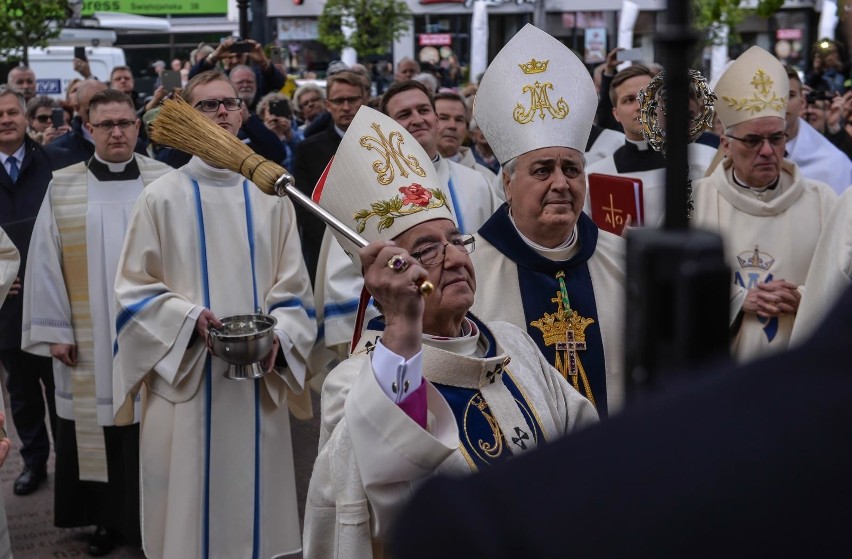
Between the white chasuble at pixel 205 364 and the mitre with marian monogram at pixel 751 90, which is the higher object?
the mitre with marian monogram at pixel 751 90

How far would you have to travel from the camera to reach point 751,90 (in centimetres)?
519

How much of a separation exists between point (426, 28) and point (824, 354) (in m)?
34.1

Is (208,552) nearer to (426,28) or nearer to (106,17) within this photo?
(106,17)

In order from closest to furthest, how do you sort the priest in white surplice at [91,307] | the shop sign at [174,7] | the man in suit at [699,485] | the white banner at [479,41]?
the man in suit at [699,485]
the priest in white surplice at [91,307]
the white banner at [479,41]
the shop sign at [174,7]

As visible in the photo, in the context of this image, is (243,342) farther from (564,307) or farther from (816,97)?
(816,97)

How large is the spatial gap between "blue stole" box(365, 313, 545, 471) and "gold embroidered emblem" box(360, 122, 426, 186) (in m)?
0.60

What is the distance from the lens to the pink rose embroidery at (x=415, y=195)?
10.7 feet

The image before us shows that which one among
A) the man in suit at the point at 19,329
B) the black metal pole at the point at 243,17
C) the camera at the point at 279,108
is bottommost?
the man in suit at the point at 19,329

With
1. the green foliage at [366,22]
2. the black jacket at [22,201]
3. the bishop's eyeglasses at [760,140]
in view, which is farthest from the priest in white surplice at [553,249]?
the green foliage at [366,22]

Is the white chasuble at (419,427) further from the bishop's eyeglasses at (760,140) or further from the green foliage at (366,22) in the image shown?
the green foliage at (366,22)

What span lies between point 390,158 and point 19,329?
372 centimetres

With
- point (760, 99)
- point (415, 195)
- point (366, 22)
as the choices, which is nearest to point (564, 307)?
point (415, 195)

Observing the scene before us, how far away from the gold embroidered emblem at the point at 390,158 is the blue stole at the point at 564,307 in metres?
0.62

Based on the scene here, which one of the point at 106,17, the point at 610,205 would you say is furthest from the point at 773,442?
the point at 106,17
